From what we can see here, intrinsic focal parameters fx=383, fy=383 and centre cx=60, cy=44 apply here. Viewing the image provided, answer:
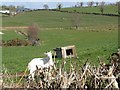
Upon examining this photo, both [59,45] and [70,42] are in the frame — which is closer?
[59,45]

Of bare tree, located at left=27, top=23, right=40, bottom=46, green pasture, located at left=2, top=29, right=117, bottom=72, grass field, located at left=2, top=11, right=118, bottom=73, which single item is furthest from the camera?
bare tree, located at left=27, top=23, right=40, bottom=46

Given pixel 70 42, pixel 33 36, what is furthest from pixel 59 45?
pixel 33 36

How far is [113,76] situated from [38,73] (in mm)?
1100

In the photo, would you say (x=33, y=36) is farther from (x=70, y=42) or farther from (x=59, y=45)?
(x=59, y=45)

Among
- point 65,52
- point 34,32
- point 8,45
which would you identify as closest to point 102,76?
point 65,52

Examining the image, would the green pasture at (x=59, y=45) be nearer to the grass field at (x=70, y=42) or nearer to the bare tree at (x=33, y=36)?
the grass field at (x=70, y=42)

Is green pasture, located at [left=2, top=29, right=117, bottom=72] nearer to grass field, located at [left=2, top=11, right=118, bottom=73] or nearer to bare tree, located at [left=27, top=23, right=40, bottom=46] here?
grass field, located at [left=2, top=11, right=118, bottom=73]

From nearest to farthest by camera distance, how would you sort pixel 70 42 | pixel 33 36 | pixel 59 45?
pixel 59 45, pixel 70 42, pixel 33 36

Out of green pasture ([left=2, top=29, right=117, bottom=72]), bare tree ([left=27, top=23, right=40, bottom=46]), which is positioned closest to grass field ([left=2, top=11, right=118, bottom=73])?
green pasture ([left=2, top=29, right=117, bottom=72])

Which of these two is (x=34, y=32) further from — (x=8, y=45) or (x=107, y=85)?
(x=107, y=85)

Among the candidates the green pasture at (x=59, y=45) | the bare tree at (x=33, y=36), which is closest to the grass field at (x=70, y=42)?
the green pasture at (x=59, y=45)

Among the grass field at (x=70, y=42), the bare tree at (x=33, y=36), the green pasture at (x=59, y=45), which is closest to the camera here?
the green pasture at (x=59, y=45)

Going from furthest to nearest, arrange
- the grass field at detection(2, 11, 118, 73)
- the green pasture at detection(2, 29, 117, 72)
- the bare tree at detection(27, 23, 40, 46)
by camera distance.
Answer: the bare tree at detection(27, 23, 40, 46), the grass field at detection(2, 11, 118, 73), the green pasture at detection(2, 29, 117, 72)

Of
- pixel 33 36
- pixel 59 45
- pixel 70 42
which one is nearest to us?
pixel 59 45
